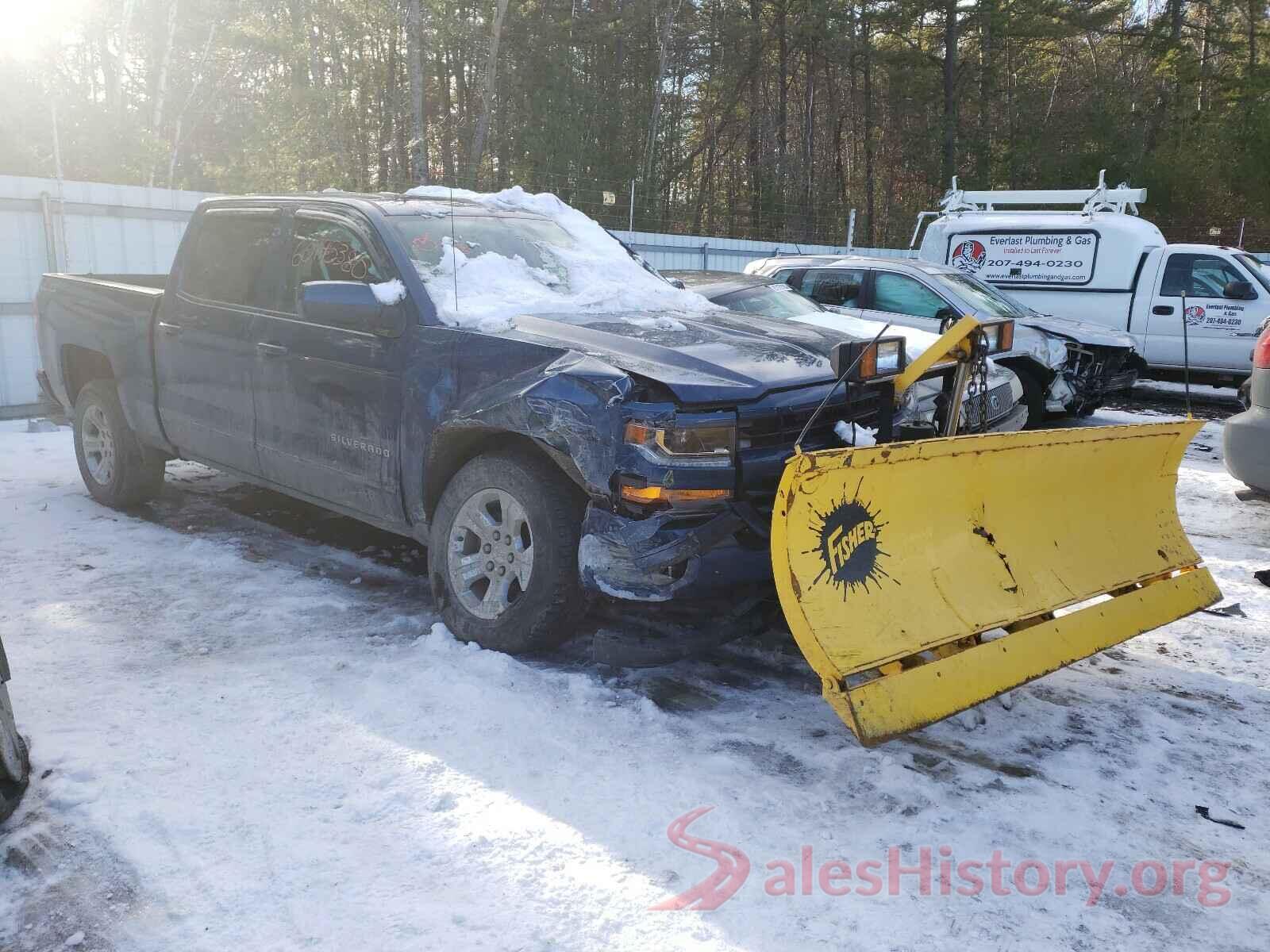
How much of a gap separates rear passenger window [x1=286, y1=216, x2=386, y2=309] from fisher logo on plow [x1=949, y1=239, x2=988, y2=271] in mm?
10635

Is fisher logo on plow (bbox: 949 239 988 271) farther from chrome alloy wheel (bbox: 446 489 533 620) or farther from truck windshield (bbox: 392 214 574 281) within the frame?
chrome alloy wheel (bbox: 446 489 533 620)

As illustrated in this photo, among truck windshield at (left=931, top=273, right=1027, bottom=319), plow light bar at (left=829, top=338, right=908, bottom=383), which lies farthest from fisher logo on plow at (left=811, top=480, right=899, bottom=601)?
truck windshield at (left=931, top=273, right=1027, bottom=319)

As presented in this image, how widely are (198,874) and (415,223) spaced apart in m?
3.09

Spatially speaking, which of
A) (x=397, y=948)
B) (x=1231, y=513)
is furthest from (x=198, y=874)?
(x=1231, y=513)

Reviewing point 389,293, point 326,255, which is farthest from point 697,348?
point 326,255

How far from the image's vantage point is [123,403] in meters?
6.27

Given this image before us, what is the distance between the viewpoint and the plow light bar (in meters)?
3.72

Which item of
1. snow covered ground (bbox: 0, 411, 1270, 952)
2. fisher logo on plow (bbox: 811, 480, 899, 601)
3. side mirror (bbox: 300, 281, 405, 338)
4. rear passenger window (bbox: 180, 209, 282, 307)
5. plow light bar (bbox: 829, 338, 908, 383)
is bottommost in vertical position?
snow covered ground (bbox: 0, 411, 1270, 952)

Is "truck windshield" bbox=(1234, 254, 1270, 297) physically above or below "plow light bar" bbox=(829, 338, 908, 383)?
above

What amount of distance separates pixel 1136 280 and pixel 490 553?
11373 mm

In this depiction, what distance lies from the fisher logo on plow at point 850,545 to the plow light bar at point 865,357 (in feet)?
1.74

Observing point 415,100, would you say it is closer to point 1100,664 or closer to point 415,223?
point 415,223

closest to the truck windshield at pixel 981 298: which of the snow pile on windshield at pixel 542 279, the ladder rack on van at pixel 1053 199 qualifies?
the ladder rack on van at pixel 1053 199

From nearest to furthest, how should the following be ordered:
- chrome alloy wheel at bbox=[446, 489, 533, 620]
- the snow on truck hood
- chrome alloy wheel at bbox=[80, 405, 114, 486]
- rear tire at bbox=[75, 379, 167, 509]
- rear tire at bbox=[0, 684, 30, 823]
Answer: rear tire at bbox=[0, 684, 30, 823] < the snow on truck hood < chrome alloy wheel at bbox=[446, 489, 533, 620] < rear tire at bbox=[75, 379, 167, 509] < chrome alloy wheel at bbox=[80, 405, 114, 486]
